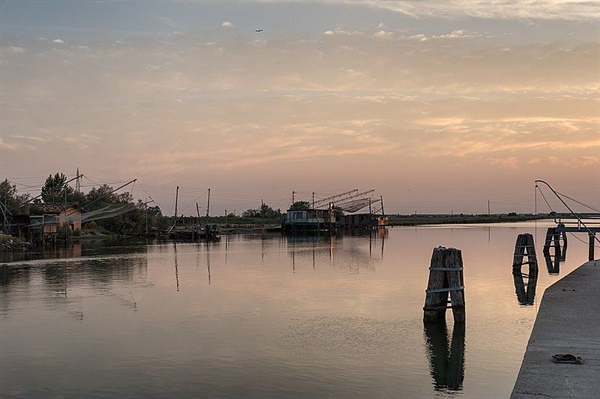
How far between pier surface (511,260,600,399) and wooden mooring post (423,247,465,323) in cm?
225

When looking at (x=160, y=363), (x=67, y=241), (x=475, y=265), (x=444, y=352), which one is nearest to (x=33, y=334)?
(x=160, y=363)

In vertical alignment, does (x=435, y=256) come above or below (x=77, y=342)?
above

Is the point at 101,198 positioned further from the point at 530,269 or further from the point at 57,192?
the point at 530,269

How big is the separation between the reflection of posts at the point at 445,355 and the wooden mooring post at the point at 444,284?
0.35 meters

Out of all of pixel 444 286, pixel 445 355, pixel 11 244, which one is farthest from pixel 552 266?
pixel 11 244

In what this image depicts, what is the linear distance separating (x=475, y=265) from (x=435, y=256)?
24.1 metres

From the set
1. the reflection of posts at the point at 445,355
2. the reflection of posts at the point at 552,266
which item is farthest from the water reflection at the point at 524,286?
the reflection of posts at the point at 445,355

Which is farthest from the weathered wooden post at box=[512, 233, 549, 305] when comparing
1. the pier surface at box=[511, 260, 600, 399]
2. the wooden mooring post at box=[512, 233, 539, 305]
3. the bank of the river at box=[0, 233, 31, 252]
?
the bank of the river at box=[0, 233, 31, 252]

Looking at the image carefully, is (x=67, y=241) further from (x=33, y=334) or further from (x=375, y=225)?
(x=375, y=225)

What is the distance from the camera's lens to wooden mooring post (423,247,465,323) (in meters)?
17.9

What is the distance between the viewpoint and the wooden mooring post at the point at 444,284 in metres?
17.9

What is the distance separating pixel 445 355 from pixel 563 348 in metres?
3.17

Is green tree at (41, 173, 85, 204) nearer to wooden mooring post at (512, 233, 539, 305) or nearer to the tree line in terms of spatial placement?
the tree line

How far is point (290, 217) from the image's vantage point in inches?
4850
